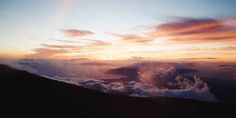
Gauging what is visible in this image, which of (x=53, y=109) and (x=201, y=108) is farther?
(x=201, y=108)

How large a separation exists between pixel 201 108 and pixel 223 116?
416 centimetres

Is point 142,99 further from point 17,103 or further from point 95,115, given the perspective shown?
point 17,103

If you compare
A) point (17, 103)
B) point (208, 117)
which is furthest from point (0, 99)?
point (208, 117)

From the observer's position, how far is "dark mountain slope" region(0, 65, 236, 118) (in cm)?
2864

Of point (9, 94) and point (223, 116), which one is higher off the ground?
point (9, 94)

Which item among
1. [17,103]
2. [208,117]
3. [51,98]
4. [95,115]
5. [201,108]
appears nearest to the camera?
[17,103]

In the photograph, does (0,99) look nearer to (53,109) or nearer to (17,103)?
(17,103)

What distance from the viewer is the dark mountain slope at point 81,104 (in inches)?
1128

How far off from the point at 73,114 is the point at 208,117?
1010 inches

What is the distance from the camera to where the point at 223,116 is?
4500 cm

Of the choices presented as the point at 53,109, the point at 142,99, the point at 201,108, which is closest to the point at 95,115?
the point at 53,109

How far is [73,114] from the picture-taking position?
29.2 metres

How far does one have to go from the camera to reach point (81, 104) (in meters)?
33.4

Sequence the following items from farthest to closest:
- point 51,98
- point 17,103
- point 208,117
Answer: point 208,117 < point 51,98 < point 17,103
